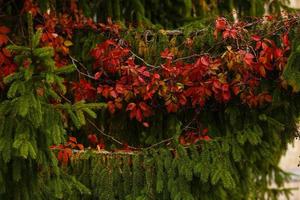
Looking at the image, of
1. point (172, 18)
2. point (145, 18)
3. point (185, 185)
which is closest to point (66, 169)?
point (185, 185)

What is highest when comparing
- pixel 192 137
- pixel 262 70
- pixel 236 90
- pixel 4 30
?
pixel 4 30

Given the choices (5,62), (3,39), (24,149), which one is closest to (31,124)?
(24,149)

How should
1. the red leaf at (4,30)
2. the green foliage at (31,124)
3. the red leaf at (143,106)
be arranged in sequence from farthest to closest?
the red leaf at (143,106), the red leaf at (4,30), the green foliage at (31,124)

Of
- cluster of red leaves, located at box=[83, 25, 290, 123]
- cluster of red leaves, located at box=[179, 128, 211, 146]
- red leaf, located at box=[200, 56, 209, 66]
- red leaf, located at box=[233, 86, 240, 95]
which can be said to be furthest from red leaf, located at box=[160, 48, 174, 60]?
cluster of red leaves, located at box=[179, 128, 211, 146]

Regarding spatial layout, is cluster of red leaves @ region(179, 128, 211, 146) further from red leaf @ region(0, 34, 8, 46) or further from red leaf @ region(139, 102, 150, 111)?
red leaf @ region(0, 34, 8, 46)

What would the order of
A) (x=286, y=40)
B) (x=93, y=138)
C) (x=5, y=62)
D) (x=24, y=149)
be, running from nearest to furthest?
(x=24, y=149) → (x=286, y=40) → (x=5, y=62) → (x=93, y=138)

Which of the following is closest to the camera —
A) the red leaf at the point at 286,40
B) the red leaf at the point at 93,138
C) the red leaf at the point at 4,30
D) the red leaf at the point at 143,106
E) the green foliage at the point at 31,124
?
the green foliage at the point at 31,124

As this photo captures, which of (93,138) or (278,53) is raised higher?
(278,53)

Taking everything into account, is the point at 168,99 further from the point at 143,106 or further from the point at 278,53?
the point at 278,53

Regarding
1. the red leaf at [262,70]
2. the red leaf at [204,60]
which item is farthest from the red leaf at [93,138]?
the red leaf at [262,70]

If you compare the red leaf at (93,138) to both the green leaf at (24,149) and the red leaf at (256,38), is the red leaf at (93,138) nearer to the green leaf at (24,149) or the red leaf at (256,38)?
the red leaf at (256,38)

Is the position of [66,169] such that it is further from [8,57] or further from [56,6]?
[56,6]

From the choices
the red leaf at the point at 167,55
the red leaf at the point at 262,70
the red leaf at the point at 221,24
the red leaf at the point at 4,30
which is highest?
the red leaf at the point at 4,30

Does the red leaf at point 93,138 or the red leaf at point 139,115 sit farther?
the red leaf at point 93,138
